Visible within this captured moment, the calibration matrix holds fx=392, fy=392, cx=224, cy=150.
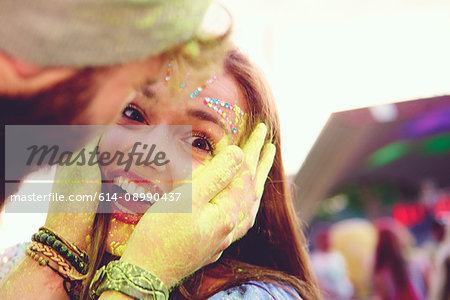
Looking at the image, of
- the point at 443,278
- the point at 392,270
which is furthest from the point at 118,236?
the point at 392,270

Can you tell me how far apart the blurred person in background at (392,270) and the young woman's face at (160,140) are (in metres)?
2.83

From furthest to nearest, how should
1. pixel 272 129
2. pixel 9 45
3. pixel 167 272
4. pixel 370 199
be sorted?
pixel 370 199 < pixel 272 129 < pixel 167 272 < pixel 9 45

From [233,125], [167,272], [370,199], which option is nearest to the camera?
[167,272]

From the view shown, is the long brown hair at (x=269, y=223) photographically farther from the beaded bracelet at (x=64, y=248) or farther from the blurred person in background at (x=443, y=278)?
the blurred person in background at (x=443, y=278)

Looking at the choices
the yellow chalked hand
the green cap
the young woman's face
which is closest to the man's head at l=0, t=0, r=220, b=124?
the green cap

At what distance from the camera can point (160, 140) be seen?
2.76 ft

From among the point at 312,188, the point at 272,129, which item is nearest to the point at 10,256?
the point at 272,129

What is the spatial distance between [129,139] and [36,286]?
345 millimetres

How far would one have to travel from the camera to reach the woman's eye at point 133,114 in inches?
34.0

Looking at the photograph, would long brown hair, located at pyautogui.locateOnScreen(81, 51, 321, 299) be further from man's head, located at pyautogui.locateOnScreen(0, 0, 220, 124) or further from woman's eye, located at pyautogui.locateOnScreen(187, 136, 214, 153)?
man's head, located at pyautogui.locateOnScreen(0, 0, 220, 124)

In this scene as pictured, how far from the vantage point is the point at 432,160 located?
654cm

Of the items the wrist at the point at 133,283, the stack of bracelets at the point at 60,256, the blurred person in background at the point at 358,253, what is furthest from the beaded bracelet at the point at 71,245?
the blurred person in background at the point at 358,253

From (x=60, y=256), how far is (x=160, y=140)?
0.31 metres

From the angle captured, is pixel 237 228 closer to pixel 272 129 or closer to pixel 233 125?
pixel 233 125
